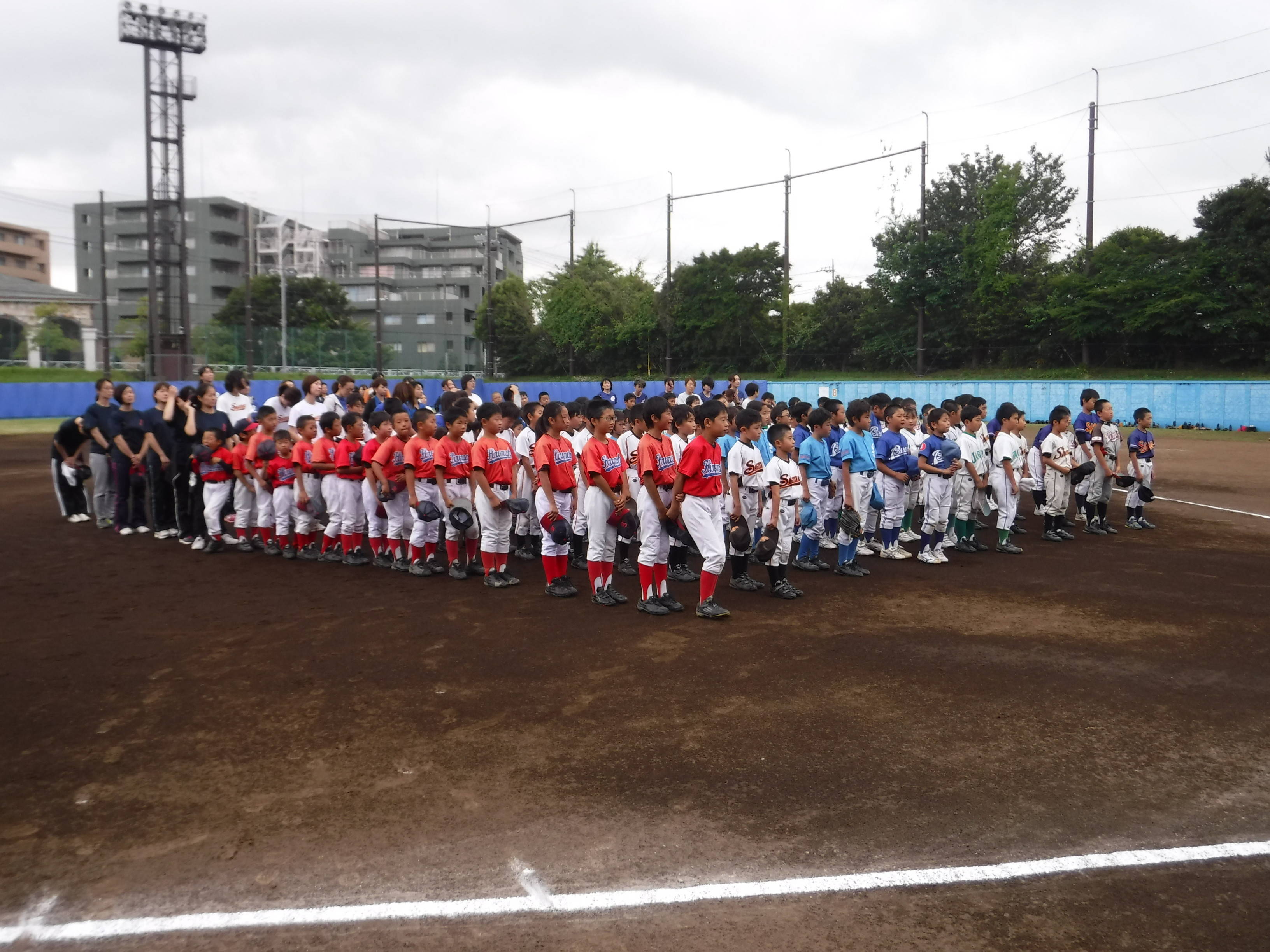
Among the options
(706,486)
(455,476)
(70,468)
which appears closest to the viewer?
(706,486)

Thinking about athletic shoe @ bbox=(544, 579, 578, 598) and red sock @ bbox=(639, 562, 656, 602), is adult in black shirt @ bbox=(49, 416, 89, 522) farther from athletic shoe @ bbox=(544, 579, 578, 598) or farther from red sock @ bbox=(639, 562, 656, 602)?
red sock @ bbox=(639, 562, 656, 602)

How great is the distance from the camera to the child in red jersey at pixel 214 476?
10125 mm

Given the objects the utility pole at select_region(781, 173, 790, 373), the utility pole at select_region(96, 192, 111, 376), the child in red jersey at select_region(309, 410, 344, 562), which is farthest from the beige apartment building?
the child in red jersey at select_region(309, 410, 344, 562)

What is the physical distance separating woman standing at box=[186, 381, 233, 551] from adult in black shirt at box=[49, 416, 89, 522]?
2.46 m

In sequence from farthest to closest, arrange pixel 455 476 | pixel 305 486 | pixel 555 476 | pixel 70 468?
1. pixel 70 468
2. pixel 305 486
3. pixel 455 476
4. pixel 555 476

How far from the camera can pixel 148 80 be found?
3416cm

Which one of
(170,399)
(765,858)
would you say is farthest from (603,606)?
(170,399)

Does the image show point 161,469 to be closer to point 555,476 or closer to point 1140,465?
point 555,476

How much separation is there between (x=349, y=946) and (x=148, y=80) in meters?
40.0

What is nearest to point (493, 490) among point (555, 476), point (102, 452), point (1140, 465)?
point (555, 476)

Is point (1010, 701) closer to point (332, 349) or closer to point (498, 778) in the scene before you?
point (498, 778)

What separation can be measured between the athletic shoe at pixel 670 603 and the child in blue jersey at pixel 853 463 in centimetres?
232

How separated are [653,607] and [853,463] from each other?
310 centimetres

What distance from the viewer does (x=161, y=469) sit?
1116 centimetres
